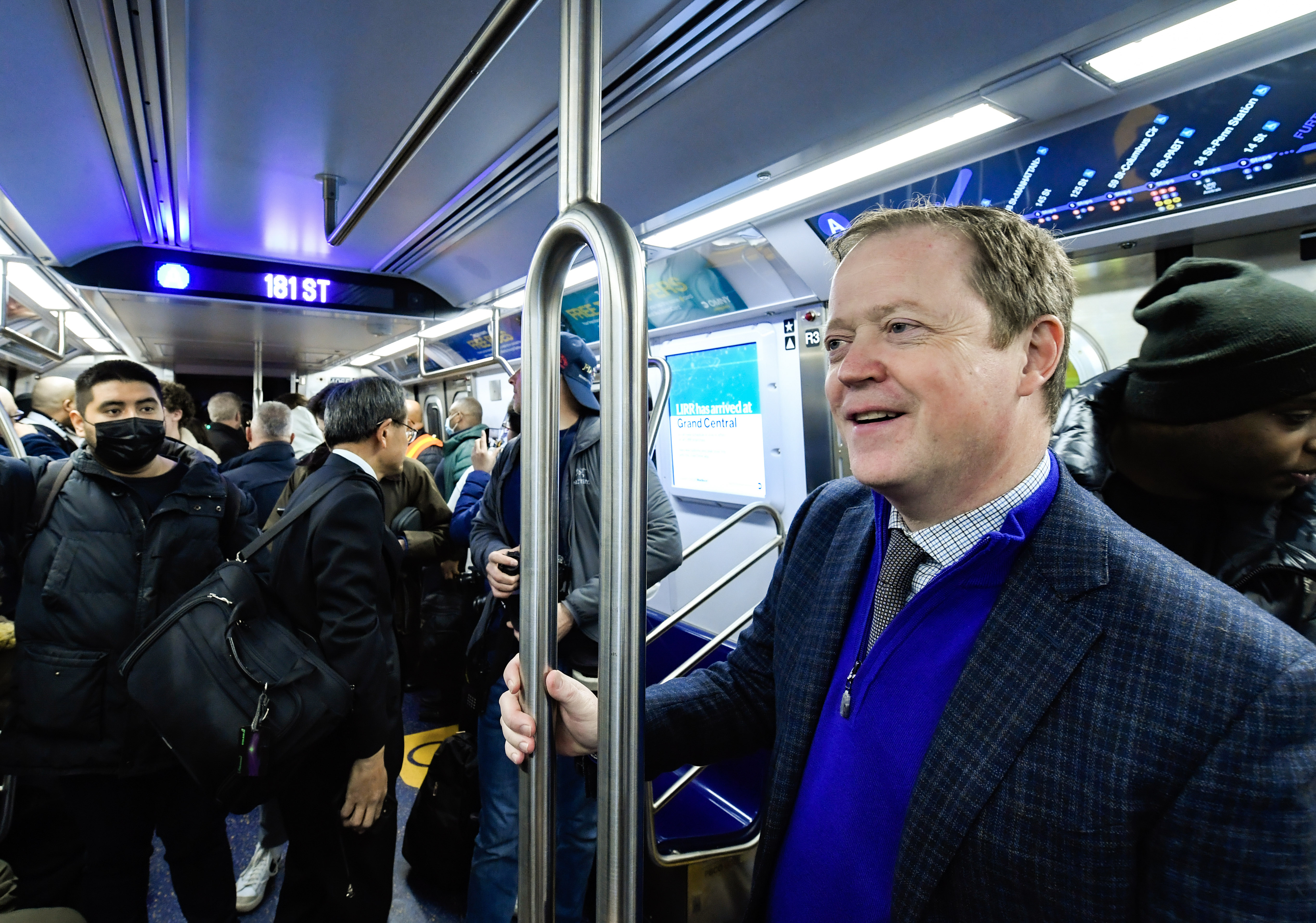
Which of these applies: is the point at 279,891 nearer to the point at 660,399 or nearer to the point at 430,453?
the point at 660,399

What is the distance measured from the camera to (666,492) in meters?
2.36

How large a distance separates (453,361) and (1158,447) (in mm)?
6520

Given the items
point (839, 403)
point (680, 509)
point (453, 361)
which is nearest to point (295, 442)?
point (453, 361)

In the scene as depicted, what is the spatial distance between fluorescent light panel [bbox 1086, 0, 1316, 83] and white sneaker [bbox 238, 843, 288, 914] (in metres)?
3.76

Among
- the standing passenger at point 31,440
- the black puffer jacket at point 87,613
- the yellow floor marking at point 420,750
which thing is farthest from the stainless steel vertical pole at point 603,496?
the standing passenger at point 31,440

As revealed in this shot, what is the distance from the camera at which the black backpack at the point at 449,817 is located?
255 centimetres

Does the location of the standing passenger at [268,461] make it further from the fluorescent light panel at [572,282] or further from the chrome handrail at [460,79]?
the chrome handrail at [460,79]

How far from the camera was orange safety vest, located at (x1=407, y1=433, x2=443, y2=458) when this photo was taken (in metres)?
5.09

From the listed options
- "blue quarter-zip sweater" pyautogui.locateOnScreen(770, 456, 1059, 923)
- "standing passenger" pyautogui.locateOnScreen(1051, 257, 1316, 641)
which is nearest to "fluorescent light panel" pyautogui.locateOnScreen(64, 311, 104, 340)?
"blue quarter-zip sweater" pyautogui.locateOnScreen(770, 456, 1059, 923)

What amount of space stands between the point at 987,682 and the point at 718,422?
3.80 meters

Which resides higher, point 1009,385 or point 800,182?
point 800,182

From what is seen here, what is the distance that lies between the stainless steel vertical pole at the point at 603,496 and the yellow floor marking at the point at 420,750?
2.87 m

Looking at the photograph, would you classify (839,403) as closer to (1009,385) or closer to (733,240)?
(1009,385)

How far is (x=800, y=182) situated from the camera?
250cm
